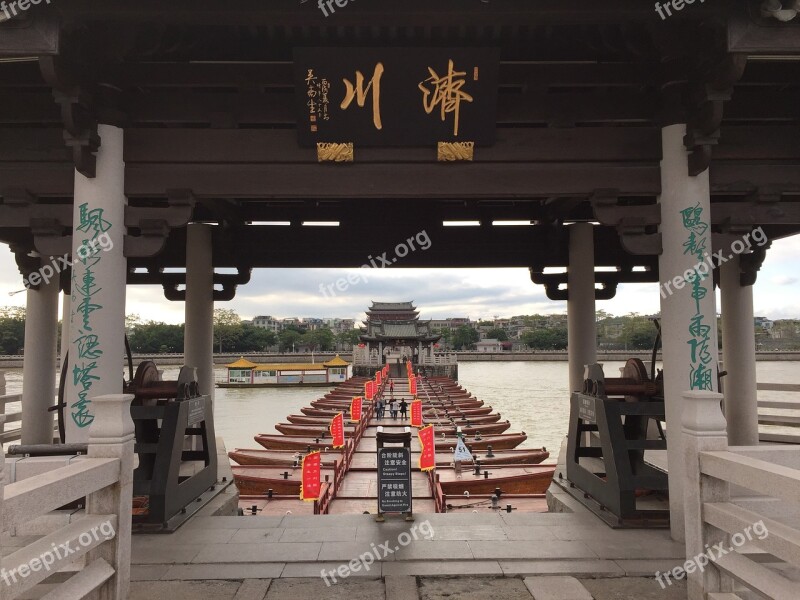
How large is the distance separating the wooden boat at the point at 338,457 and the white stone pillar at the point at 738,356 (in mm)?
4621

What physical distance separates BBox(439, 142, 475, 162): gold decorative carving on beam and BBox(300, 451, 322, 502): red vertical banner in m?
5.04

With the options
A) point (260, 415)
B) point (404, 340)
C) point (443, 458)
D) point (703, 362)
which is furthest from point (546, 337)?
point (703, 362)

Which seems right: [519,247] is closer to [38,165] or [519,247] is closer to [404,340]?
[38,165]

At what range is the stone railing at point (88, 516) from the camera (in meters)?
2.45

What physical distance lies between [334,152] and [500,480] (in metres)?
7.07

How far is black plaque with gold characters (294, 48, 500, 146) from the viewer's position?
494 centimetres

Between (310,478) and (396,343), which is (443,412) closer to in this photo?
(310,478)

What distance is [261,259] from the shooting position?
31.9ft

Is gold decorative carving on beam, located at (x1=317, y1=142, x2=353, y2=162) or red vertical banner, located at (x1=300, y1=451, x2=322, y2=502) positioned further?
red vertical banner, located at (x1=300, y1=451, x2=322, y2=502)

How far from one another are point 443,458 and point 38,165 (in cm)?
940

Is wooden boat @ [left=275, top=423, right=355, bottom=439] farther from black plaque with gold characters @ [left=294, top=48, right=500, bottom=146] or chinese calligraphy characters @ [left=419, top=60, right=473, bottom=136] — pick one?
chinese calligraphy characters @ [left=419, top=60, right=473, bottom=136]

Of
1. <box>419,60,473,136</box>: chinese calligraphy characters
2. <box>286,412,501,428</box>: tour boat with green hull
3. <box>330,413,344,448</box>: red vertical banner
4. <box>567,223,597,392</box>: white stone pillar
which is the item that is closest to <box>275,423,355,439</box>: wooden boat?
<box>286,412,501,428</box>: tour boat with green hull

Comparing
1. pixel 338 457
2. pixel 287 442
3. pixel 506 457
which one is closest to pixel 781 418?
pixel 506 457

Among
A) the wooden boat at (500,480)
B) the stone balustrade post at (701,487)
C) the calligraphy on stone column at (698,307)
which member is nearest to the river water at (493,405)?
the wooden boat at (500,480)
